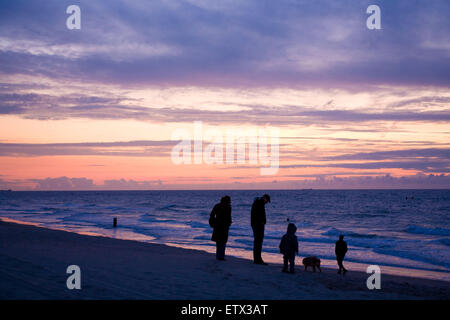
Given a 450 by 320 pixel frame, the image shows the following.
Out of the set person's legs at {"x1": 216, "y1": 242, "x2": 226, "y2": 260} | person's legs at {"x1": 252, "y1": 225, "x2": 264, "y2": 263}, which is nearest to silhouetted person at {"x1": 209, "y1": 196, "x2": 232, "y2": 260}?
person's legs at {"x1": 216, "y1": 242, "x2": 226, "y2": 260}

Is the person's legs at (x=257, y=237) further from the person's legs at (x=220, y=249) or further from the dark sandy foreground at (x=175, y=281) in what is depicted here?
the person's legs at (x=220, y=249)

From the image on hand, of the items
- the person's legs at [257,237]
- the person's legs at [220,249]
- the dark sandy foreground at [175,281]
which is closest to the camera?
the dark sandy foreground at [175,281]

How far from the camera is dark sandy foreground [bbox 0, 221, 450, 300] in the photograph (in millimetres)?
7180

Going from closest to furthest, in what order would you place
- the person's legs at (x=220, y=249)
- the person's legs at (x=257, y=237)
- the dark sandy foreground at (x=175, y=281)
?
the dark sandy foreground at (x=175, y=281), the person's legs at (x=257, y=237), the person's legs at (x=220, y=249)

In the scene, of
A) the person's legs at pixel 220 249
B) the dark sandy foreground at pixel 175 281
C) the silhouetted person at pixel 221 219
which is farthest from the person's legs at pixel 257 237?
the person's legs at pixel 220 249

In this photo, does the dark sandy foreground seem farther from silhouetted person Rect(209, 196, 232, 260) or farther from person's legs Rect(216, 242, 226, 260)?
silhouetted person Rect(209, 196, 232, 260)

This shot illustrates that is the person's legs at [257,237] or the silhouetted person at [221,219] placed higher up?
the silhouetted person at [221,219]

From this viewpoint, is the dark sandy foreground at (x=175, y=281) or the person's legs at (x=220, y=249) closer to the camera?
the dark sandy foreground at (x=175, y=281)

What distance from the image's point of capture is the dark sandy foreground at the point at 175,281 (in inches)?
283

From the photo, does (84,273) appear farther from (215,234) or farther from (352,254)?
(352,254)

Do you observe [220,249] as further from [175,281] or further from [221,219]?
[175,281]

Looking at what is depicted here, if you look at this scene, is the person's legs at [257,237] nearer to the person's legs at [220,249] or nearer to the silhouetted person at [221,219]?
the silhouetted person at [221,219]
